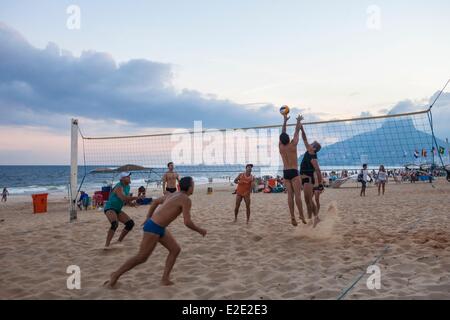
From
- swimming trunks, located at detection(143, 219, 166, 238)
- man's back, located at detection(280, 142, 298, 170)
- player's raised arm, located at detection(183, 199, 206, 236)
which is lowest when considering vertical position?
→ swimming trunks, located at detection(143, 219, 166, 238)

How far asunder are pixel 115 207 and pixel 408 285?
12.4ft

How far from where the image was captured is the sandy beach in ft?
9.87

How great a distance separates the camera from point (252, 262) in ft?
13.0

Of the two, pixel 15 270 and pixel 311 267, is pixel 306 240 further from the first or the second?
pixel 15 270

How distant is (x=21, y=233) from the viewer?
639 centimetres

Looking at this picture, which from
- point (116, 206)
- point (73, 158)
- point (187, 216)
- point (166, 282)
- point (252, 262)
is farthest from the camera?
point (73, 158)

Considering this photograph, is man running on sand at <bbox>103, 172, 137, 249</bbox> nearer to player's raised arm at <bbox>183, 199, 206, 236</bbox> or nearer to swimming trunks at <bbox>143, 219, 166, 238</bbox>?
swimming trunks at <bbox>143, 219, 166, 238</bbox>

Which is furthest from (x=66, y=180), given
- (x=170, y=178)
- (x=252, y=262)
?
(x=252, y=262)

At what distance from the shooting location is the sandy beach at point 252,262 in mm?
3008

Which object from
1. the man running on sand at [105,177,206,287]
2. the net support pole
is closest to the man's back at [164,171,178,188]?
the net support pole

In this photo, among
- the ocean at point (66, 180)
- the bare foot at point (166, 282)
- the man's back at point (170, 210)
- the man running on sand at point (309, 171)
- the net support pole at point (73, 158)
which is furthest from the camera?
the ocean at point (66, 180)

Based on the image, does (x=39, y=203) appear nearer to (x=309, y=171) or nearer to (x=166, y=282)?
(x=309, y=171)

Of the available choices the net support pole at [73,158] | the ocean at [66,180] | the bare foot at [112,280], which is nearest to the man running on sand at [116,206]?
the bare foot at [112,280]

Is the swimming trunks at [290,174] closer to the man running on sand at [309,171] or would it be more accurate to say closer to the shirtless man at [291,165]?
the shirtless man at [291,165]
